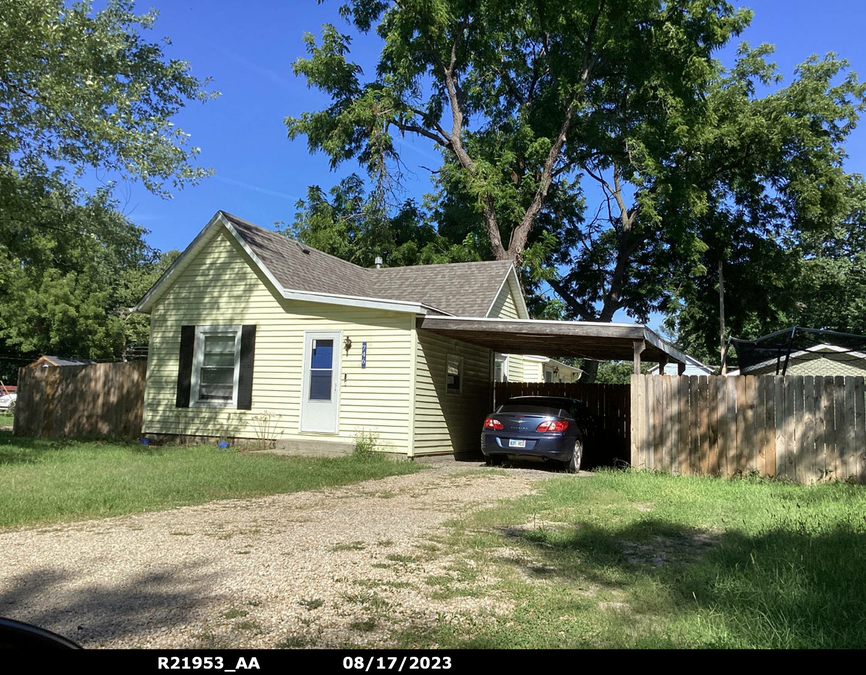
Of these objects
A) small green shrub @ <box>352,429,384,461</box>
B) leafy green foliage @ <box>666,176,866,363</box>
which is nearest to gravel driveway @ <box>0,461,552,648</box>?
small green shrub @ <box>352,429,384,461</box>

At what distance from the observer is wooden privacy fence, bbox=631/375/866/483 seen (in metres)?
10.7

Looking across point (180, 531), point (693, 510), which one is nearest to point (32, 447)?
point (180, 531)

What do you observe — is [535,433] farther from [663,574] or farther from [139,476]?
[663,574]

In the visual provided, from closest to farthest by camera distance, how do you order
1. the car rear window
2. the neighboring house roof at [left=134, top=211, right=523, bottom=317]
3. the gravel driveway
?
the gravel driveway → the car rear window → the neighboring house roof at [left=134, top=211, right=523, bottom=317]

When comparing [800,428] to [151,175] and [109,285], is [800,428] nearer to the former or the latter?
[151,175]

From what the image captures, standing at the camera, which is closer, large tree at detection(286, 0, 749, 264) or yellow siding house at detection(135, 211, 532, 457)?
yellow siding house at detection(135, 211, 532, 457)

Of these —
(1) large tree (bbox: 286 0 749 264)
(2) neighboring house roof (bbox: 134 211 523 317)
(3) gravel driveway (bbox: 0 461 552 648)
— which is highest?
(1) large tree (bbox: 286 0 749 264)

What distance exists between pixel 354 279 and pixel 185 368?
5.58 metres

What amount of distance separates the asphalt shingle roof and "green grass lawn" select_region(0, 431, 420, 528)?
4.68 m

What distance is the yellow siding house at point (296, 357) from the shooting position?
47.1 ft

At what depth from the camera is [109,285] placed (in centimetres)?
5366

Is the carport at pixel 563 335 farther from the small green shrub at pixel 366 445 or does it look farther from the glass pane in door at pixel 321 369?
the small green shrub at pixel 366 445

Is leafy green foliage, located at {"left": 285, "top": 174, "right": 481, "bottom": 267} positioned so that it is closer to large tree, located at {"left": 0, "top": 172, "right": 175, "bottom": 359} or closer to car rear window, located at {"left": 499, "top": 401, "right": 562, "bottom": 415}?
large tree, located at {"left": 0, "top": 172, "right": 175, "bottom": 359}

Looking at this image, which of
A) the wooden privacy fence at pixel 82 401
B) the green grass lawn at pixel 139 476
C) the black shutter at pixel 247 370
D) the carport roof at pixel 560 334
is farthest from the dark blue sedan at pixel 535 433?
the wooden privacy fence at pixel 82 401
